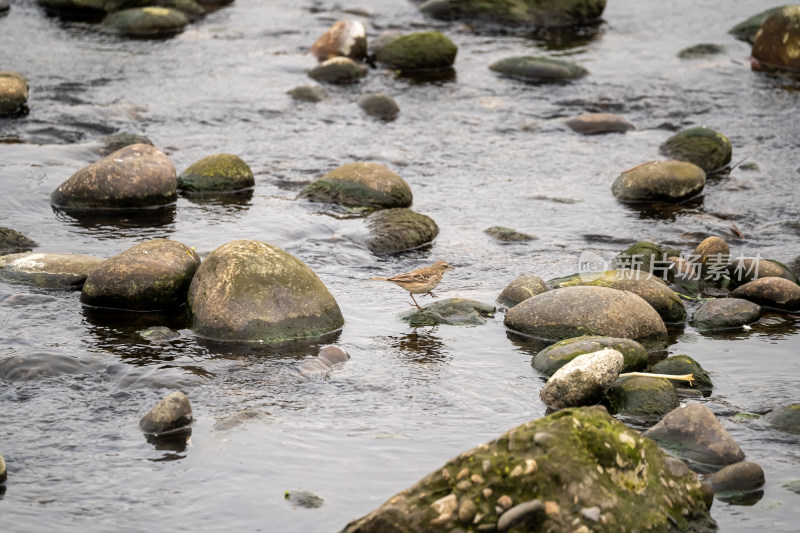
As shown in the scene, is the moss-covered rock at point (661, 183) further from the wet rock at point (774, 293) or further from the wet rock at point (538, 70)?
the wet rock at point (538, 70)

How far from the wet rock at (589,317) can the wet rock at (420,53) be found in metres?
10.1

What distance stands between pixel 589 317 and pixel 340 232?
11.5 ft

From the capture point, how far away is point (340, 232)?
11.0 meters

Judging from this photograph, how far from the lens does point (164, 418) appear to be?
6.58 metres

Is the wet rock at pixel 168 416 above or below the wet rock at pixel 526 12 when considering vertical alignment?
below

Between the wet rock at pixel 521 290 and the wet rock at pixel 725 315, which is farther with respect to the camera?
the wet rock at pixel 521 290

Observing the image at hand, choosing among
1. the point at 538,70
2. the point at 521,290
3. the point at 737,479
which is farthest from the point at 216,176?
the point at 737,479

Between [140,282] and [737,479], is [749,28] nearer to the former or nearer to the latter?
[140,282]

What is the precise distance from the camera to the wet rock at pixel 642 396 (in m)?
7.11

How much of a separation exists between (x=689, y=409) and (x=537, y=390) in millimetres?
1206

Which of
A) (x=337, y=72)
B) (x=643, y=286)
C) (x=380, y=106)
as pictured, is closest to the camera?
(x=643, y=286)

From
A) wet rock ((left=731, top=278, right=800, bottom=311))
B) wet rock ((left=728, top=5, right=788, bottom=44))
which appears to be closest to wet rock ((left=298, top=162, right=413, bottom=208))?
wet rock ((left=731, top=278, right=800, bottom=311))

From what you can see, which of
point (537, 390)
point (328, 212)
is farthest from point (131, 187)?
point (537, 390)

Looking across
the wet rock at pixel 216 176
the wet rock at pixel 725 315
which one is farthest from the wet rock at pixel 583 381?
the wet rock at pixel 216 176
